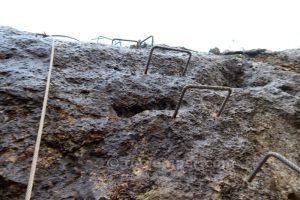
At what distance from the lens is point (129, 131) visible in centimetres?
302

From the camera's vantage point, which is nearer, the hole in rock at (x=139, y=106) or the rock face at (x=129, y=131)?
the rock face at (x=129, y=131)

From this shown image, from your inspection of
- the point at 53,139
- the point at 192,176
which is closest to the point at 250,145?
the point at 192,176

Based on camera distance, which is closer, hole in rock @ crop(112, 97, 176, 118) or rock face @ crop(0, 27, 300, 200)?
rock face @ crop(0, 27, 300, 200)

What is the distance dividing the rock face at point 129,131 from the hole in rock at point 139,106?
1 cm

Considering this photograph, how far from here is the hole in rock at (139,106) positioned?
11.0 ft

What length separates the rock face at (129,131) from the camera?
2.56 meters

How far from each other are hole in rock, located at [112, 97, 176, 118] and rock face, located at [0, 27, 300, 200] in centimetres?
1

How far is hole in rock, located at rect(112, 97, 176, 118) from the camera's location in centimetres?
335

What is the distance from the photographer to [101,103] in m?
3.23

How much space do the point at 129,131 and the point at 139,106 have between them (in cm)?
52

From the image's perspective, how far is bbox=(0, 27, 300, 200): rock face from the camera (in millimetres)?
2557

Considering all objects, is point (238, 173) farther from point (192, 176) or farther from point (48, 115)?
point (48, 115)

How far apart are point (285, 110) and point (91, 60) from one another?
2.46 m

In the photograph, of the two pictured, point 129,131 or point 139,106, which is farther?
point 139,106
